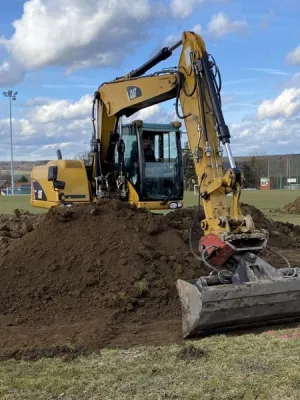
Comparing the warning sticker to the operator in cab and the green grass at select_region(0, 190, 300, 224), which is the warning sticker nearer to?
the operator in cab

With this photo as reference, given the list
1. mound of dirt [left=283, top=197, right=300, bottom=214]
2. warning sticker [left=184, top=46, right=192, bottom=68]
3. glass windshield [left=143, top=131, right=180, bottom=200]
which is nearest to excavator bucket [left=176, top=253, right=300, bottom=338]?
warning sticker [left=184, top=46, right=192, bottom=68]

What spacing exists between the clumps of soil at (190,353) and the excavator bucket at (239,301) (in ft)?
1.49

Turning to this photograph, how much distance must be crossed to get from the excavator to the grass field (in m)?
0.42

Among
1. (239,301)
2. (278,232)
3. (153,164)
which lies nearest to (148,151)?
(153,164)

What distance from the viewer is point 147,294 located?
705cm

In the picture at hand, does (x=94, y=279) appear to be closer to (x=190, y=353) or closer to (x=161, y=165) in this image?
(x=190, y=353)

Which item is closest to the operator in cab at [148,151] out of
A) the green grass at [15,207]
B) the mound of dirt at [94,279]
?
the mound of dirt at [94,279]

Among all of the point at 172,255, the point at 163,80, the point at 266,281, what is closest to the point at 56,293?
the point at 172,255

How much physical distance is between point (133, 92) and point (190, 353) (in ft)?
17.1

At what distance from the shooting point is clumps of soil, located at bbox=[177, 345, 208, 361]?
16.5 ft

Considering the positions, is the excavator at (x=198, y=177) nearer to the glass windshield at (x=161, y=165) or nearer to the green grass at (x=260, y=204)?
the glass windshield at (x=161, y=165)

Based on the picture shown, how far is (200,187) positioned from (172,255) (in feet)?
4.39

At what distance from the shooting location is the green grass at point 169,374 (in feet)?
13.8

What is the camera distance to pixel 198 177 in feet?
23.8
